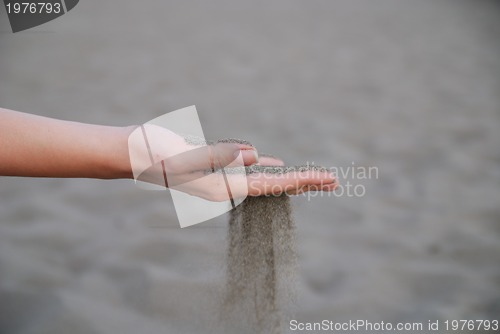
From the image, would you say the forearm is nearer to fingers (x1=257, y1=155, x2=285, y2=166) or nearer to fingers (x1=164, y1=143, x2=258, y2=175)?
fingers (x1=164, y1=143, x2=258, y2=175)

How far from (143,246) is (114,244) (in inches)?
4.5

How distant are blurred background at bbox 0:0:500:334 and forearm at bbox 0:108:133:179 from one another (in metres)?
0.47

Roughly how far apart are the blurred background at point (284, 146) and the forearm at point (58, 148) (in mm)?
472

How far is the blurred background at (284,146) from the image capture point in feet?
5.82

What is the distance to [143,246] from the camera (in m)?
1.98

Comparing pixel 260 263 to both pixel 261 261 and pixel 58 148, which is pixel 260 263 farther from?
pixel 58 148

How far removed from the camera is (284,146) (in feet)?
8.57

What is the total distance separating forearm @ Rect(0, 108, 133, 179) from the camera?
1.46 metres

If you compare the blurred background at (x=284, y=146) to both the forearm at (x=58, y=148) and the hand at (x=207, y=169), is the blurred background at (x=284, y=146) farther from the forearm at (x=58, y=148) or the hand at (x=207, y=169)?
A: the forearm at (x=58, y=148)

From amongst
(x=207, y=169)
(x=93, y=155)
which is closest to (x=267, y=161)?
(x=207, y=169)

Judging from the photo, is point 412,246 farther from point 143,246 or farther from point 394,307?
point 143,246

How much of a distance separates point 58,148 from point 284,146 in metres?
1.34

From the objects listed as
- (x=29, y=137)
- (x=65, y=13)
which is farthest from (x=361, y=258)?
(x=65, y=13)

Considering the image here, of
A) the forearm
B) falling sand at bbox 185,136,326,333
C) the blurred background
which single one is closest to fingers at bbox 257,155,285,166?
falling sand at bbox 185,136,326,333
